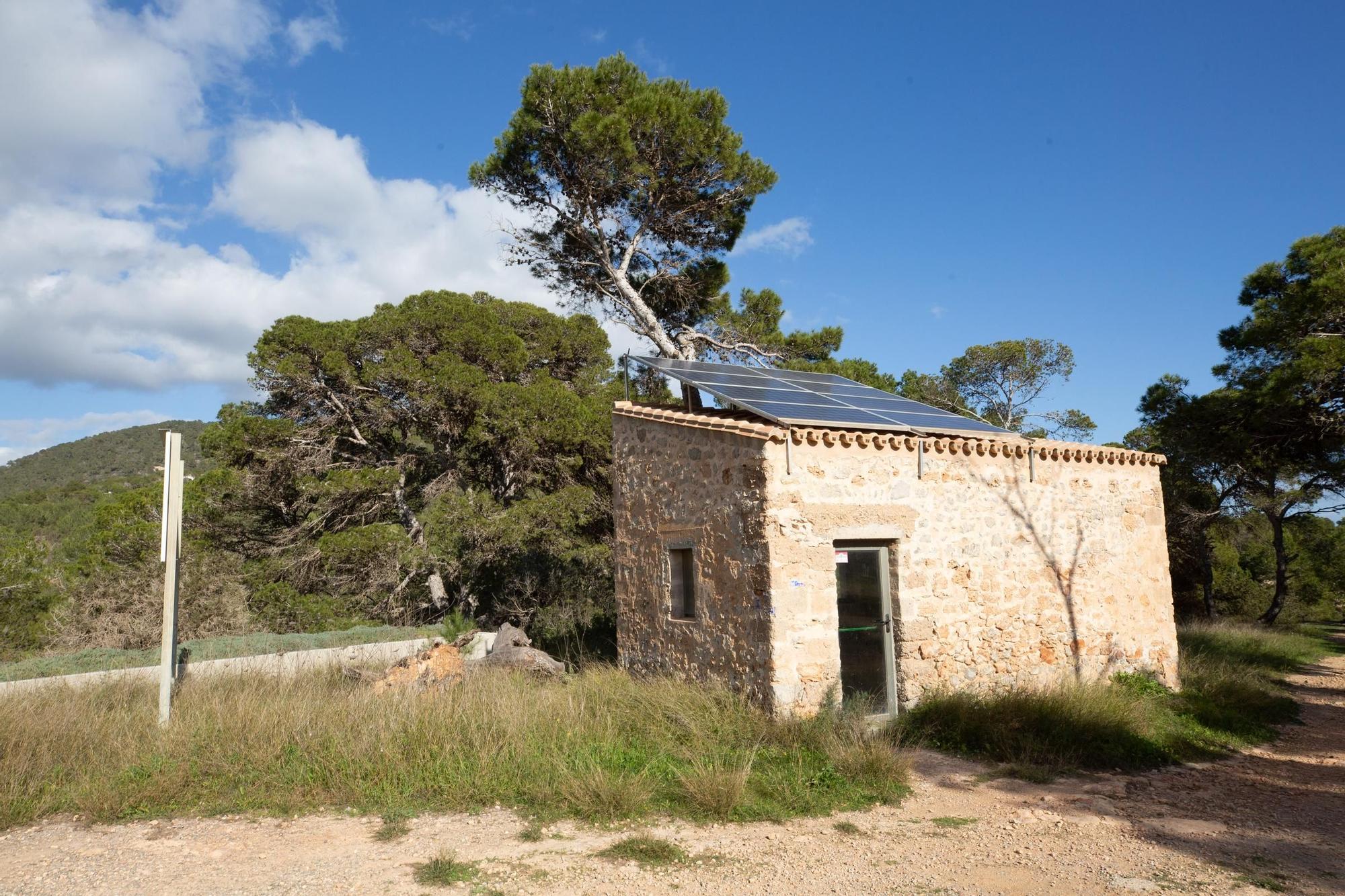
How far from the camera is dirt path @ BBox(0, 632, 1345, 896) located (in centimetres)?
424

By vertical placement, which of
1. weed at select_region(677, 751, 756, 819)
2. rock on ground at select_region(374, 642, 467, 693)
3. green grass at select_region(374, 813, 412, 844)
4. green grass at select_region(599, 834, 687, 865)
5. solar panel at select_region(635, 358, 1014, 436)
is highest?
solar panel at select_region(635, 358, 1014, 436)

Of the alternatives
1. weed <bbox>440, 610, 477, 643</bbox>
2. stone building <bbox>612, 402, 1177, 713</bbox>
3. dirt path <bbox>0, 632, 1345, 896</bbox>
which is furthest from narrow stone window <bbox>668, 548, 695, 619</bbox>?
weed <bbox>440, 610, 477, 643</bbox>

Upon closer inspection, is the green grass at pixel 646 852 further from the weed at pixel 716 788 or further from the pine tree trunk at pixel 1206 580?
the pine tree trunk at pixel 1206 580

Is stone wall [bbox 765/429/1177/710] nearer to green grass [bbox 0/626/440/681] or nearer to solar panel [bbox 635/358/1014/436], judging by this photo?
solar panel [bbox 635/358/1014/436]

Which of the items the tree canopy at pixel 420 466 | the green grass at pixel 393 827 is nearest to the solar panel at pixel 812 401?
the green grass at pixel 393 827

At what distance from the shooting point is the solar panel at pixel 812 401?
788cm

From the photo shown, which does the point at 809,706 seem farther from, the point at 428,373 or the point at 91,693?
the point at 428,373

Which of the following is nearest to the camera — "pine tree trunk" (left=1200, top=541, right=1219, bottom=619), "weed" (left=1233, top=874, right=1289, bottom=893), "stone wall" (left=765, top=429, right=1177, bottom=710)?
"weed" (left=1233, top=874, right=1289, bottom=893)

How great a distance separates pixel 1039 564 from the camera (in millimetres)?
8523

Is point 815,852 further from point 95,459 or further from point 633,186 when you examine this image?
point 95,459

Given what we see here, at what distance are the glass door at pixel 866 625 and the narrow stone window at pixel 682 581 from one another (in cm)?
161

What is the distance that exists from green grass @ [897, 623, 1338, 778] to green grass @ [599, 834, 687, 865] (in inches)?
124

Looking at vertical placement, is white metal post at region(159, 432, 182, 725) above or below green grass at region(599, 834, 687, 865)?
above

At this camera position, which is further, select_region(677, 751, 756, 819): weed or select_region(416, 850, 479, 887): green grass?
select_region(677, 751, 756, 819): weed
